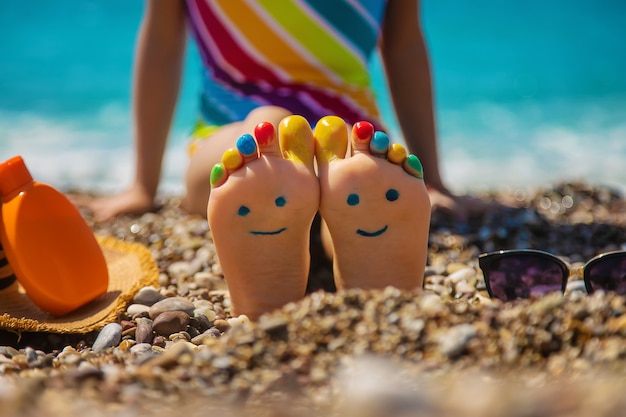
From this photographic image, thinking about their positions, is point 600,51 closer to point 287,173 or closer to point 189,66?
point 189,66

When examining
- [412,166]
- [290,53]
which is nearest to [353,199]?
[412,166]

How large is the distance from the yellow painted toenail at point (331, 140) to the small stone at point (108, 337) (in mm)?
555

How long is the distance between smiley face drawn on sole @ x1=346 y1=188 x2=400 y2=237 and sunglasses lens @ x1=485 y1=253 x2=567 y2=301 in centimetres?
24

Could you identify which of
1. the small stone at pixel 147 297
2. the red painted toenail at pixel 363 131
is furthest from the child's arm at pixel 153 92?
the red painted toenail at pixel 363 131

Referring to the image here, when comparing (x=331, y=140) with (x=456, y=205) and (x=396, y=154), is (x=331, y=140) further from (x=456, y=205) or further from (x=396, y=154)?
(x=456, y=205)

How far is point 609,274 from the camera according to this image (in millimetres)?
1371

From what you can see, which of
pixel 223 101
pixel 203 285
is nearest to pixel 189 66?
pixel 223 101

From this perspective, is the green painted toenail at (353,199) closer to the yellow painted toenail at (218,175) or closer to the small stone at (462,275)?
the yellow painted toenail at (218,175)

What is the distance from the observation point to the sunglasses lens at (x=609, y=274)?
136 cm

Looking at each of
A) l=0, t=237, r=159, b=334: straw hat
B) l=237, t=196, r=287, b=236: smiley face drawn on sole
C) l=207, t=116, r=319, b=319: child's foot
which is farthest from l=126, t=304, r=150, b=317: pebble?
l=237, t=196, r=287, b=236: smiley face drawn on sole

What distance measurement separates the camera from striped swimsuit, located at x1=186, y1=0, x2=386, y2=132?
2307 mm

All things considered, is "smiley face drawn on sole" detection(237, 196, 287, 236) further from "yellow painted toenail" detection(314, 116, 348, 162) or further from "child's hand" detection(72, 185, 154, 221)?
"child's hand" detection(72, 185, 154, 221)

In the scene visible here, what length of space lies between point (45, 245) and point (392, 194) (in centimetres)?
78

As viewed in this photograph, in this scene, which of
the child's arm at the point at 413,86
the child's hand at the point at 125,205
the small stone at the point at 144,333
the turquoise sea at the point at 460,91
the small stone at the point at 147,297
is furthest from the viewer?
the turquoise sea at the point at 460,91
